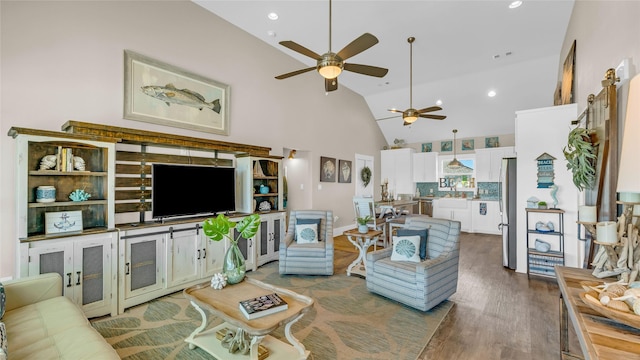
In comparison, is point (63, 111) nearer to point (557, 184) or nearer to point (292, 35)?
point (292, 35)

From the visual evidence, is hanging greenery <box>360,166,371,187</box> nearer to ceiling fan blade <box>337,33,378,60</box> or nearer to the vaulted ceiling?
the vaulted ceiling

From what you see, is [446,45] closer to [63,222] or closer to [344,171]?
[344,171]

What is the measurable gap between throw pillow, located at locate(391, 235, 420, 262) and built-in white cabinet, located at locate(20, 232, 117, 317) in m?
3.08

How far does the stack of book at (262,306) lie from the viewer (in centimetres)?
190

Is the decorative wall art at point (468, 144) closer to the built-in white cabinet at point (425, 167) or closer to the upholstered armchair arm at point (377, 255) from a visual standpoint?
the built-in white cabinet at point (425, 167)

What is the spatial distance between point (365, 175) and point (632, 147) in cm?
727

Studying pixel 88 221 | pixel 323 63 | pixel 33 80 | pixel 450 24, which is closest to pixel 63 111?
pixel 33 80

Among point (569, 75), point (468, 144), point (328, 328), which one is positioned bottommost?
point (328, 328)

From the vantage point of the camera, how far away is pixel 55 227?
2695 millimetres

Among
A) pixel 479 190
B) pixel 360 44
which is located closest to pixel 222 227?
pixel 360 44

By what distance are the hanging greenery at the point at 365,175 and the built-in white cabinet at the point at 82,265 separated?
20.9 feet

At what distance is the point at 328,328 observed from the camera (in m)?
2.64

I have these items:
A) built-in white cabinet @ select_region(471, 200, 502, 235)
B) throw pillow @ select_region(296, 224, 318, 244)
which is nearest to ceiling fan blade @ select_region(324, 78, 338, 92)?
throw pillow @ select_region(296, 224, 318, 244)

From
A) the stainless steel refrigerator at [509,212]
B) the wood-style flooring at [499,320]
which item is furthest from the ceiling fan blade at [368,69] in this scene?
the stainless steel refrigerator at [509,212]
